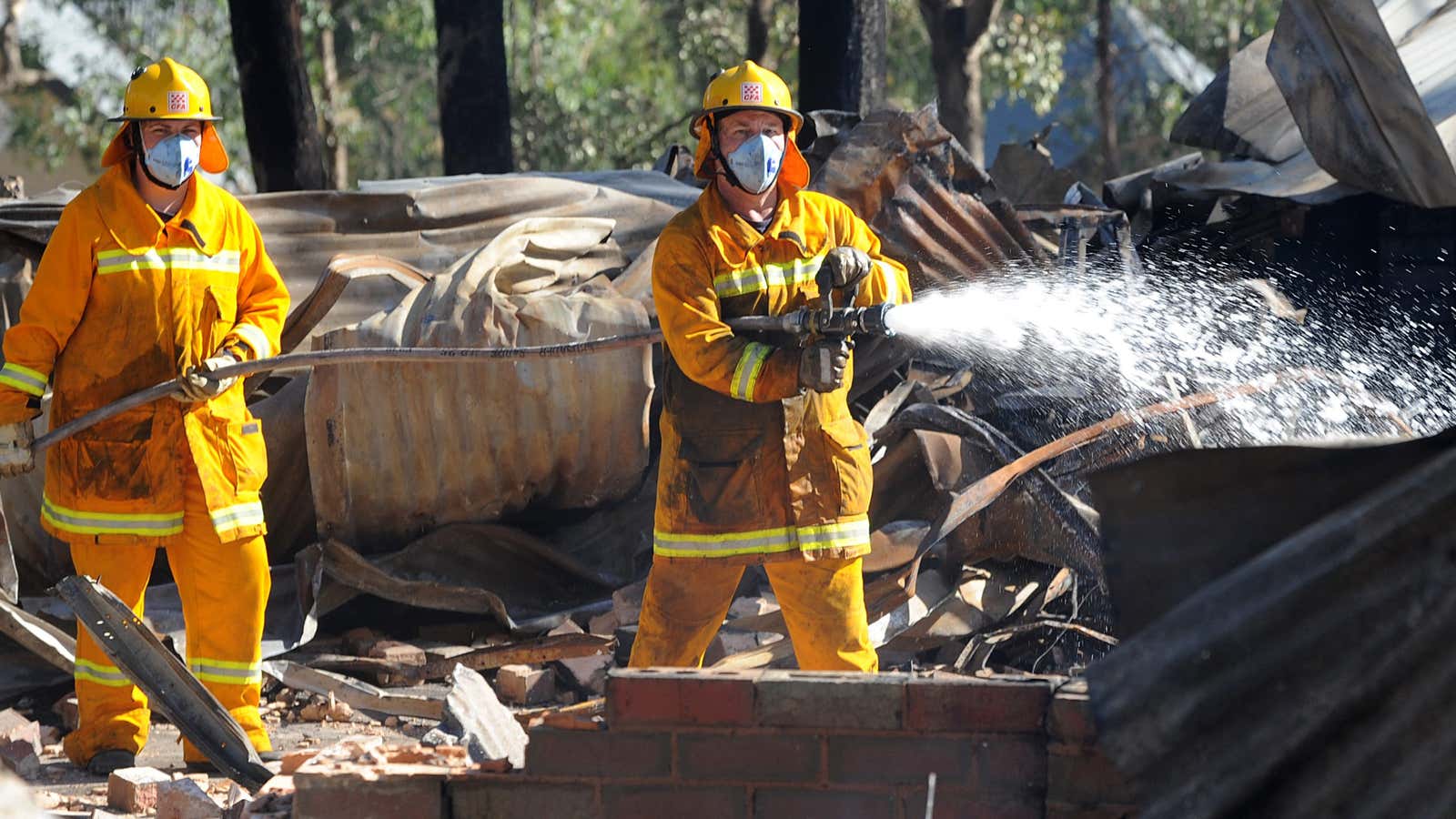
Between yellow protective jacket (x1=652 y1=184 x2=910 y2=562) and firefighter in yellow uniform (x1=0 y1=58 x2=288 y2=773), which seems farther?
firefighter in yellow uniform (x1=0 y1=58 x2=288 y2=773)

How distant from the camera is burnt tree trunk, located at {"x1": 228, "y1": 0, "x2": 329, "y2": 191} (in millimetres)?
9906

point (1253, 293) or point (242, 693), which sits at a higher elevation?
point (1253, 293)

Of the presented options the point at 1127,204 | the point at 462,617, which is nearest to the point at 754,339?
the point at 462,617

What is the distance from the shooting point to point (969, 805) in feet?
9.64

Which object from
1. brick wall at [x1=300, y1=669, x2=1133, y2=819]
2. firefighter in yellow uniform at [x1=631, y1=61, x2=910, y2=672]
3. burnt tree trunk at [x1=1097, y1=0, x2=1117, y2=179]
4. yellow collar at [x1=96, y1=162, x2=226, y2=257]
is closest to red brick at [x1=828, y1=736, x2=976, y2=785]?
brick wall at [x1=300, y1=669, x2=1133, y2=819]

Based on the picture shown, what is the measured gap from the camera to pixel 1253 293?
6.82m

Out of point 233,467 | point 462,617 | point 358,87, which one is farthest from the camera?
point 358,87

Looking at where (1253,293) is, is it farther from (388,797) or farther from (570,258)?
(388,797)

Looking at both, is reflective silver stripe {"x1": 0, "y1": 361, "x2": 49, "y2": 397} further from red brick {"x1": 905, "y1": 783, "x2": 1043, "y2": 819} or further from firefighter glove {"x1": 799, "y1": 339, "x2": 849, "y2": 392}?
red brick {"x1": 905, "y1": 783, "x2": 1043, "y2": 819}

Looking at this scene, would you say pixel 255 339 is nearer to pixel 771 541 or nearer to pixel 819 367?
pixel 771 541

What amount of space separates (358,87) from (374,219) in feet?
58.2

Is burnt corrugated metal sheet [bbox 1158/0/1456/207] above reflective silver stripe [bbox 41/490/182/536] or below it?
above

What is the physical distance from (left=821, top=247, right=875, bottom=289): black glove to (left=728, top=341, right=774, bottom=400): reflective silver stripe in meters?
0.25

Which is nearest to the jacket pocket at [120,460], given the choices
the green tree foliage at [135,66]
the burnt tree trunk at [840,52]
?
the burnt tree trunk at [840,52]
